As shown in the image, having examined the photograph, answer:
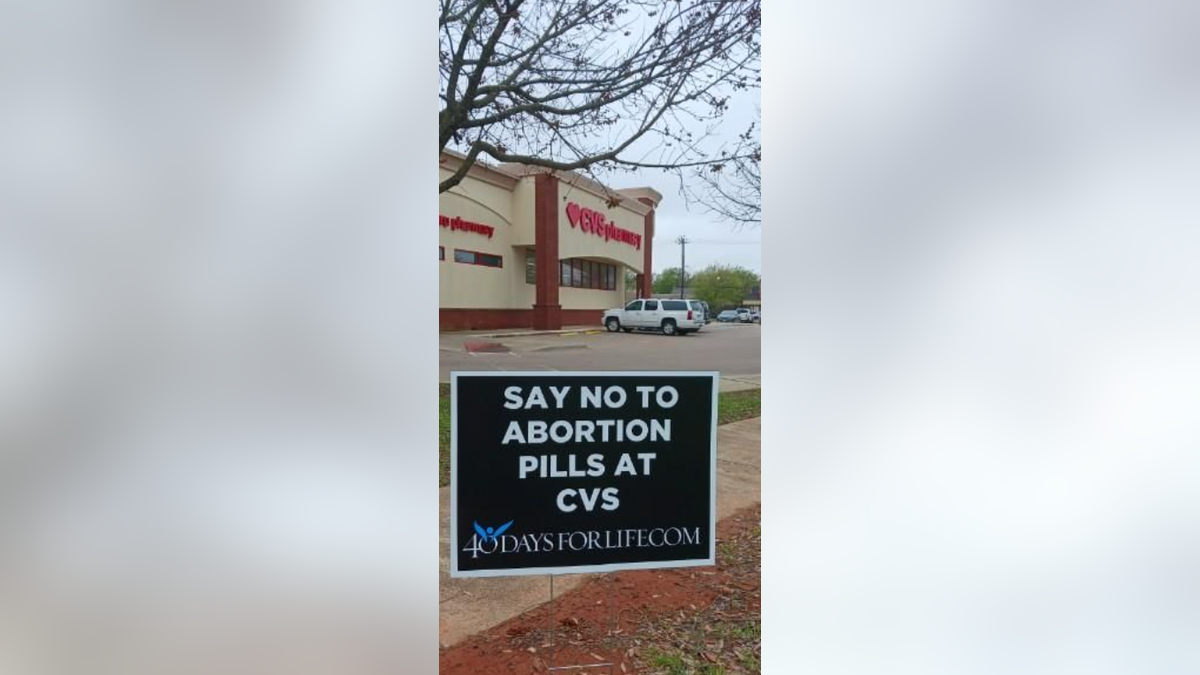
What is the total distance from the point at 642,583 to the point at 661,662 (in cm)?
40

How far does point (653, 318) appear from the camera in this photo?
9.82ft

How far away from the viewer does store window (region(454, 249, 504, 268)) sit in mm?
2938

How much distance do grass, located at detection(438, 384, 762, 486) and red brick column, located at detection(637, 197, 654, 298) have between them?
0.65 meters

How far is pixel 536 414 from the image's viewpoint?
2.38 meters

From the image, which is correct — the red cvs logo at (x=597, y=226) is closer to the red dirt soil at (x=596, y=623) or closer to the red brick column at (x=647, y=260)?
the red brick column at (x=647, y=260)

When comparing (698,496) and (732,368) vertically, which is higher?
(732,368)

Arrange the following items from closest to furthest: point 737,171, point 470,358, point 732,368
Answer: point 470,358 → point 732,368 → point 737,171

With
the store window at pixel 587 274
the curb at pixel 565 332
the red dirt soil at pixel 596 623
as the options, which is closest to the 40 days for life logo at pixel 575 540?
the red dirt soil at pixel 596 623

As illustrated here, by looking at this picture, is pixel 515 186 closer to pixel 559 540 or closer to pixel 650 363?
pixel 650 363

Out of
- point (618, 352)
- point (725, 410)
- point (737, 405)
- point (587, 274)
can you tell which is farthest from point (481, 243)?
point (737, 405)

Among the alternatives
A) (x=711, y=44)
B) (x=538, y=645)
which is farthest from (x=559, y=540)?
(x=711, y=44)

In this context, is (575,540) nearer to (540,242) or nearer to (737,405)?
(737,405)

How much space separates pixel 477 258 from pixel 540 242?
1.06ft

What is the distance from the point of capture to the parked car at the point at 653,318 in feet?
9.77
